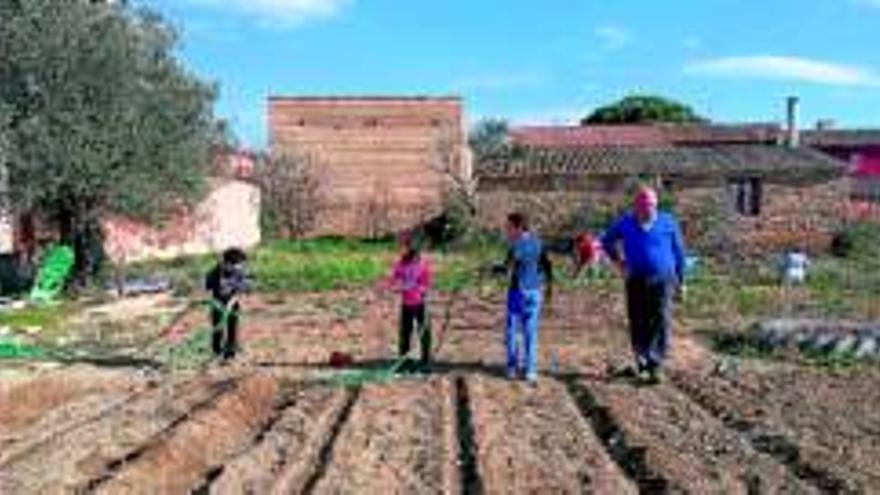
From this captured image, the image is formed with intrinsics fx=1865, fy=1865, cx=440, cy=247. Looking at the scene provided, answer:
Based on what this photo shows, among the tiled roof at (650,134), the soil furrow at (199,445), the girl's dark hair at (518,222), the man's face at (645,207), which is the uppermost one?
the tiled roof at (650,134)

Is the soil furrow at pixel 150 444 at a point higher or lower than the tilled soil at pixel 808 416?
lower

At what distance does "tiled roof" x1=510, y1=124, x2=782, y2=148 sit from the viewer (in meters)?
73.3

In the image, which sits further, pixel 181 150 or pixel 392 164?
pixel 392 164

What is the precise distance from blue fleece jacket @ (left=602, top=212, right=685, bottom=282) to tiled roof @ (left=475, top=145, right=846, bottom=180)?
3341 centimetres

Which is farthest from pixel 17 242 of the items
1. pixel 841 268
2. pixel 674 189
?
pixel 674 189

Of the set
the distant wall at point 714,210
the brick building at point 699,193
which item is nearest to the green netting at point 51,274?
the distant wall at point 714,210

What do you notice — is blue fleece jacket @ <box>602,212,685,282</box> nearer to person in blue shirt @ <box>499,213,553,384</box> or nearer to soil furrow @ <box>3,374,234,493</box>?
person in blue shirt @ <box>499,213,553,384</box>

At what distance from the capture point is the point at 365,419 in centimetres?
1454

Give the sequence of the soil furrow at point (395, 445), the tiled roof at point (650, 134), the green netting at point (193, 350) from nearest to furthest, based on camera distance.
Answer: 1. the soil furrow at point (395, 445)
2. the green netting at point (193, 350)
3. the tiled roof at point (650, 134)

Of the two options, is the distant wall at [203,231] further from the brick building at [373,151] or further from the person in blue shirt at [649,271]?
the person in blue shirt at [649,271]

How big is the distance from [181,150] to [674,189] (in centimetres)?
2265

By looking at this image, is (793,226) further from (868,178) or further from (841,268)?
(868,178)

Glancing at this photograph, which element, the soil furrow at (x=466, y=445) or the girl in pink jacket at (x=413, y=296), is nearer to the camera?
the soil furrow at (x=466, y=445)

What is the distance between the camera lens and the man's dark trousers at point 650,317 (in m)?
17.5
